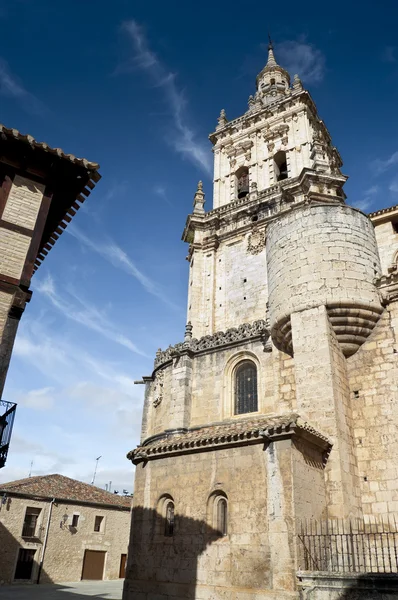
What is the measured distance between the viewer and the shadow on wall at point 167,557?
11.5 metres

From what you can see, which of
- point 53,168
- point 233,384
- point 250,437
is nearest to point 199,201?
point 233,384

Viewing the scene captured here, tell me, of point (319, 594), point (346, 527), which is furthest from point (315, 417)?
point (319, 594)

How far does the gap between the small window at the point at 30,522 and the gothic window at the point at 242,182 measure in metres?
22.5

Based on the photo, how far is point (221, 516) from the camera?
11922mm

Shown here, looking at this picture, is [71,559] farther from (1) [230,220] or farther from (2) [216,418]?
(1) [230,220]

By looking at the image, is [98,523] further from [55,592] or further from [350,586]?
[350,586]

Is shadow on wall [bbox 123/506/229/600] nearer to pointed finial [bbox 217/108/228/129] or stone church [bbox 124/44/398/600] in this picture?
stone church [bbox 124/44/398/600]

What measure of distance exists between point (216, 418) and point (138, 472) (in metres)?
4.45

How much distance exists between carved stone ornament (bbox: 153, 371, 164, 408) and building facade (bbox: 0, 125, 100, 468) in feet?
35.9

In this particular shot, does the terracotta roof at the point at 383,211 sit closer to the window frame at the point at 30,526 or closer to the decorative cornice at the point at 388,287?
the decorative cornice at the point at 388,287

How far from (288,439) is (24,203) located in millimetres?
8310

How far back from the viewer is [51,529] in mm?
27234

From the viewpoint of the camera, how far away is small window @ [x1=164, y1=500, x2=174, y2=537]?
12.9 m

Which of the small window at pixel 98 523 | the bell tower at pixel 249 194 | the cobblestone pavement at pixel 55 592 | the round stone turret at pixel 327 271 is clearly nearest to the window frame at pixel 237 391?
the round stone turret at pixel 327 271
